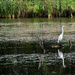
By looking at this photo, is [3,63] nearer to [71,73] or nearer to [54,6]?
[71,73]

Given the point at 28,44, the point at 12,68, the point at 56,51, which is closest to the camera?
the point at 12,68

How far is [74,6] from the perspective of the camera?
69.1 meters

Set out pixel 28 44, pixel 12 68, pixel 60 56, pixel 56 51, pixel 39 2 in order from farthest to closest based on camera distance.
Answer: pixel 39 2
pixel 28 44
pixel 56 51
pixel 60 56
pixel 12 68

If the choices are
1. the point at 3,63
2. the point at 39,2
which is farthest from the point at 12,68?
the point at 39,2

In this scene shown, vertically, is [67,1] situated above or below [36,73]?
below

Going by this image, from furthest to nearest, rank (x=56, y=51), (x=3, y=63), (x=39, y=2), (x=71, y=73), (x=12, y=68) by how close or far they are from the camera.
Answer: (x=39, y=2) → (x=56, y=51) → (x=3, y=63) → (x=12, y=68) → (x=71, y=73)

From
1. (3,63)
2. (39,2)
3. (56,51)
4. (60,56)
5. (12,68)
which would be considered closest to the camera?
(12,68)

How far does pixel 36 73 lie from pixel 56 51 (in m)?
5.89

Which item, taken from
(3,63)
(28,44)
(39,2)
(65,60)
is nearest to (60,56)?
(65,60)

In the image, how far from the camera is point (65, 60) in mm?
16922

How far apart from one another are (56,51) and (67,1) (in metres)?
50.9

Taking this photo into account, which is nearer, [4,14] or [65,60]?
[65,60]

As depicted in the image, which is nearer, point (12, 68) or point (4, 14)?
point (12, 68)

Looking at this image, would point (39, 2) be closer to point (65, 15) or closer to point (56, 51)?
point (65, 15)
